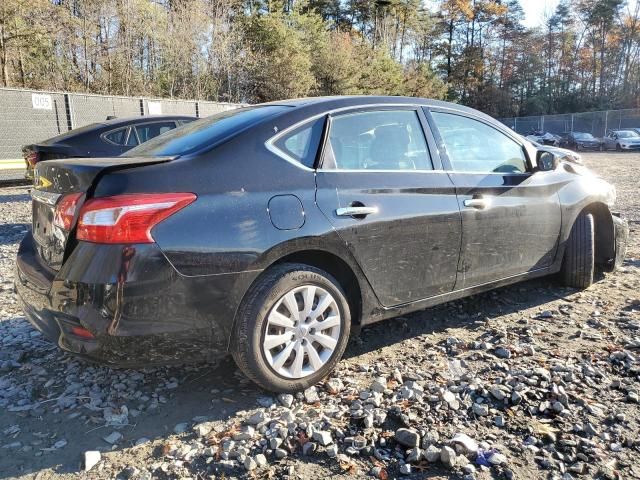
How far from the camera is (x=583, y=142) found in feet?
116

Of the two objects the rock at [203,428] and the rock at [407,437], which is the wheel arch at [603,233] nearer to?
the rock at [407,437]

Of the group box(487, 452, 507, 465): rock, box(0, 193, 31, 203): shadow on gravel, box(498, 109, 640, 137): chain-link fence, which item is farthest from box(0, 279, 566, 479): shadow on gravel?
box(498, 109, 640, 137): chain-link fence

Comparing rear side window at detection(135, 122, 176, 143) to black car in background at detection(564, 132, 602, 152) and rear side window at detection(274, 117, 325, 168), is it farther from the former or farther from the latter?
black car in background at detection(564, 132, 602, 152)

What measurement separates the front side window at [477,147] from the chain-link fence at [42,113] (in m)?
12.1

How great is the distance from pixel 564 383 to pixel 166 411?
220 centimetres

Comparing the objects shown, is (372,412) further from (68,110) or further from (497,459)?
(68,110)

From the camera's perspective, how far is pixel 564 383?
2.91 m

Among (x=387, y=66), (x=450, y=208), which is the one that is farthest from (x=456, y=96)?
(x=450, y=208)

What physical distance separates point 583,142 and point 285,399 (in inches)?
1494

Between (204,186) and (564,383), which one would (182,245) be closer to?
(204,186)

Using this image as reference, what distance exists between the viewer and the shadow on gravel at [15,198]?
10.0 metres

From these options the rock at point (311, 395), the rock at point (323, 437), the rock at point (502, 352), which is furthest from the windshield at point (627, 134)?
the rock at point (323, 437)

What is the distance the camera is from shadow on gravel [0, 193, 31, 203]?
394 inches

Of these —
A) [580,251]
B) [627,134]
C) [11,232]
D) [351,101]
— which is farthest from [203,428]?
[627,134]
